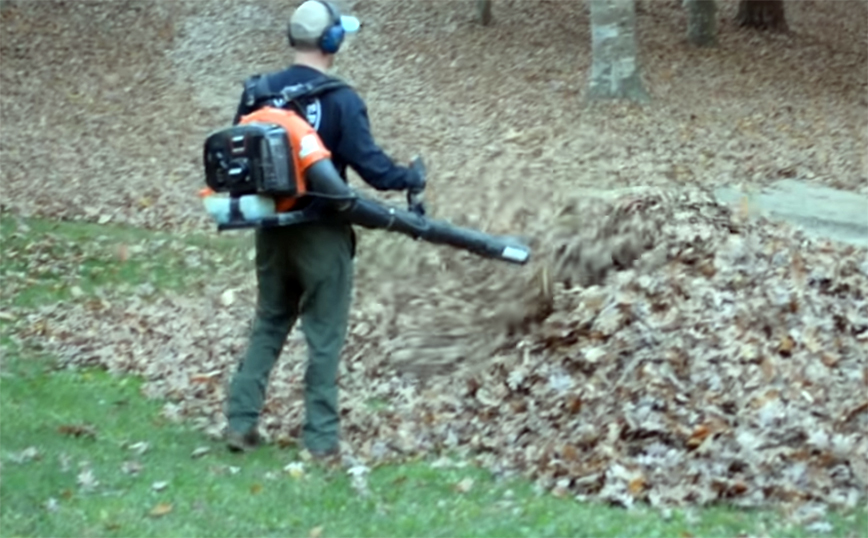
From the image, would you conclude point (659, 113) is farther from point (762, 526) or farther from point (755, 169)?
point (762, 526)

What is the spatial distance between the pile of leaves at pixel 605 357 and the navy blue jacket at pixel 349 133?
1.39 meters

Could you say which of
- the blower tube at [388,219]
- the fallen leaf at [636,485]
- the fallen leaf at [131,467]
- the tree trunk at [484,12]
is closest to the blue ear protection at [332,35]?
the blower tube at [388,219]

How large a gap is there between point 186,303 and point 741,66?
1183 centimetres

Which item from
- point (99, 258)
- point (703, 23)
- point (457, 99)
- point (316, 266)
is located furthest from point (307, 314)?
point (703, 23)

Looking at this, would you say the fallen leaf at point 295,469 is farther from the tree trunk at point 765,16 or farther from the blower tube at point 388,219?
the tree trunk at point 765,16

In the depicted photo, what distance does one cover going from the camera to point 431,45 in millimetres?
21625

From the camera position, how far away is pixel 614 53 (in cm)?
1706

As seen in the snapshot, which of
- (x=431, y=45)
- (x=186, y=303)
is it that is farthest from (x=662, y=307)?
(x=431, y=45)

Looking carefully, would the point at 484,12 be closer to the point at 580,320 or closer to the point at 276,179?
the point at 580,320

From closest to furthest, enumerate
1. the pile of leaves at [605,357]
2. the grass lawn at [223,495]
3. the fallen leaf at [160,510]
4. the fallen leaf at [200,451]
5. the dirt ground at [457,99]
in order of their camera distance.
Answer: the grass lawn at [223,495], the fallen leaf at [160,510], the pile of leaves at [605,357], the fallen leaf at [200,451], the dirt ground at [457,99]

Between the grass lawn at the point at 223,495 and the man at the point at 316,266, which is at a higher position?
the man at the point at 316,266

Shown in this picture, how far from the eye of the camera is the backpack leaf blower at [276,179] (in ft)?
20.1

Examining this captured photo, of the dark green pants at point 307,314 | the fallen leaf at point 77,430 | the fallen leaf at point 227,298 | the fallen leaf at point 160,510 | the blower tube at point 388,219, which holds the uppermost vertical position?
the blower tube at point 388,219

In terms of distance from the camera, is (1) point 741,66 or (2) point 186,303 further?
(1) point 741,66
